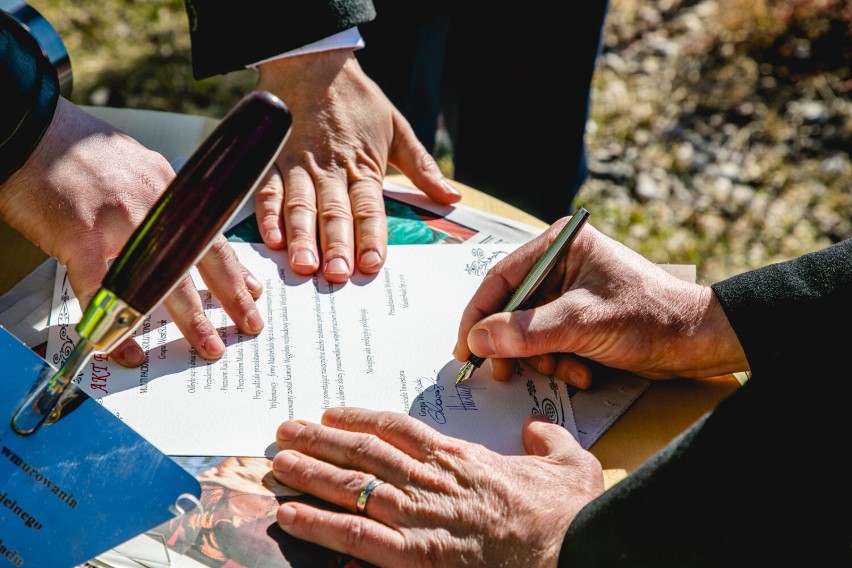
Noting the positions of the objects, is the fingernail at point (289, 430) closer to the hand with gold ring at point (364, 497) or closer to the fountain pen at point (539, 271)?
the hand with gold ring at point (364, 497)

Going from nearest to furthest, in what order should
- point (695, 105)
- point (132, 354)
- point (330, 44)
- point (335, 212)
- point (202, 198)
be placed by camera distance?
point (202, 198), point (132, 354), point (335, 212), point (330, 44), point (695, 105)

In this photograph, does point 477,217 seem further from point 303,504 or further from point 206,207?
point 206,207

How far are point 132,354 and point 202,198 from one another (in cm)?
40

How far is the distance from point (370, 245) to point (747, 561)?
0.62 metres

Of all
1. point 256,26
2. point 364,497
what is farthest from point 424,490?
point 256,26

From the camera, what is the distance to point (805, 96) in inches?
109

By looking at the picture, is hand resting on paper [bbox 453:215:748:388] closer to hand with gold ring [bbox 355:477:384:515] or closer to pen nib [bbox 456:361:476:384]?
pen nib [bbox 456:361:476:384]

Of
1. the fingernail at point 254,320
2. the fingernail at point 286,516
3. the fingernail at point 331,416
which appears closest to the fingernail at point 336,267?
the fingernail at point 254,320

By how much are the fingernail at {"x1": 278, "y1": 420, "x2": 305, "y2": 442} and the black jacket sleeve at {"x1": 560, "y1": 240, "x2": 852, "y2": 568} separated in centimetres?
29

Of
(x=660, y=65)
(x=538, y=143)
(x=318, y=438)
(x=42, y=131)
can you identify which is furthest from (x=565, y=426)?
(x=660, y=65)

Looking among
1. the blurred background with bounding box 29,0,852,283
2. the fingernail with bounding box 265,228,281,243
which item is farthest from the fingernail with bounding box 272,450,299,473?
the blurred background with bounding box 29,0,852,283

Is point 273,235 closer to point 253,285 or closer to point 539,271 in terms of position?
point 253,285

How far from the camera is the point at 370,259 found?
3.33 feet

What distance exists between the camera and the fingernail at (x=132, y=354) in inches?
32.6
